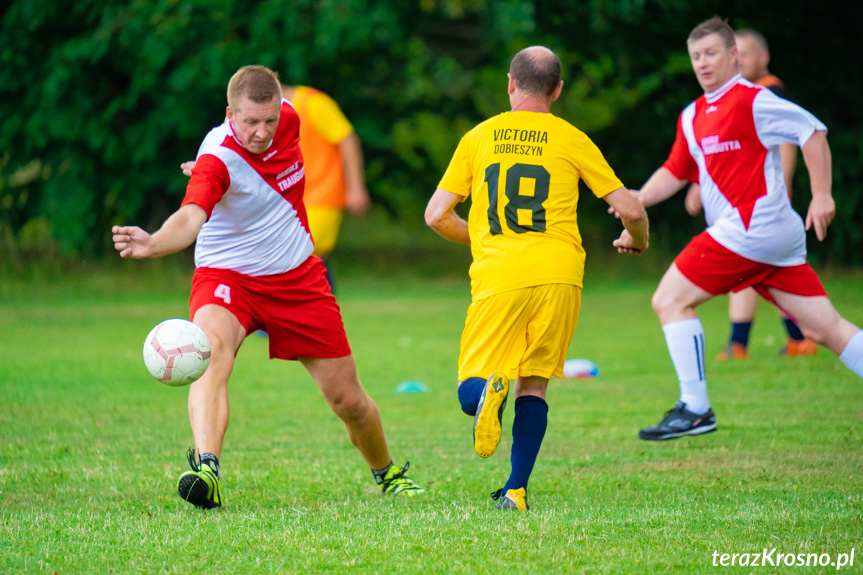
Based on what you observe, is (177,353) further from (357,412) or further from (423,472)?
(423,472)

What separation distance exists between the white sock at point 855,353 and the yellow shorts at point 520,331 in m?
2.17

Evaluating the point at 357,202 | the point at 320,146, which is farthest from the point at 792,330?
the point at 320,146

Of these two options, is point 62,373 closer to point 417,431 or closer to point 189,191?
point 417,431

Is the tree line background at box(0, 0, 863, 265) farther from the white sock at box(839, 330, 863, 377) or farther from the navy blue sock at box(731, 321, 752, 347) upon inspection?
the white sock at box(839, 330, 863, 377)

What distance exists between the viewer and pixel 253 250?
5.11m

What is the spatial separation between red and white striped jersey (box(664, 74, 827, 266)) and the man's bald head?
1.98 m

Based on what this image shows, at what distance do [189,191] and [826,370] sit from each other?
6595mm

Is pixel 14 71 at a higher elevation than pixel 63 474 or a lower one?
higher

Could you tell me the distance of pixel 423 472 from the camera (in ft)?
19.4

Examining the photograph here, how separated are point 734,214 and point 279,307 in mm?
2962

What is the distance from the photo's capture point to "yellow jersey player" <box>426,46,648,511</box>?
459cm

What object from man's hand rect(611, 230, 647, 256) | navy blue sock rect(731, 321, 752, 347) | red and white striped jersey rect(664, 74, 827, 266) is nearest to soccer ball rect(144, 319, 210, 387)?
man's hand rect(611, 230, 647, 256)

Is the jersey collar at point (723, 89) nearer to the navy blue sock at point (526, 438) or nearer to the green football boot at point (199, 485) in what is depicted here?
the navy blue sock at point (526, 438)

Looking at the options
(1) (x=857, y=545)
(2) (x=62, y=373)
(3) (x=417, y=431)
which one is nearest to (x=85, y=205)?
(2) (x=62, y=373)
